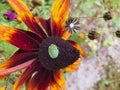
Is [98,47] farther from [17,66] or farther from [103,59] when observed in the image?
[17,66]

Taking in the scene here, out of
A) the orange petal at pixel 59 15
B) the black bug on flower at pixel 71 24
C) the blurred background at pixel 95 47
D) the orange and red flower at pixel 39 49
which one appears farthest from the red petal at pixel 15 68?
the blurred background at pixel 95 47

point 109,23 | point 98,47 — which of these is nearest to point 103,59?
point 98,47

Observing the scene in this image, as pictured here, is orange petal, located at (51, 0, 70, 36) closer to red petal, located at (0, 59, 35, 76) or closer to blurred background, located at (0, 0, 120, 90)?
red petal, located at (0, 59, 35, 76)

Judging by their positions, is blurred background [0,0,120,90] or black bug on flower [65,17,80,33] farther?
blurred background [0,0,120,90]

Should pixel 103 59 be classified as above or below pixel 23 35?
below

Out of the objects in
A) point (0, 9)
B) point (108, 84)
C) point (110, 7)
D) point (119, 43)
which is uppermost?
point (0, 9)

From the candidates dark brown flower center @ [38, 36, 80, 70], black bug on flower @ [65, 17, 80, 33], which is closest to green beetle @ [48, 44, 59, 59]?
dark brown flower center @ [38, 36, 80, 70]

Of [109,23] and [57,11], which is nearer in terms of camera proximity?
[57,11]
